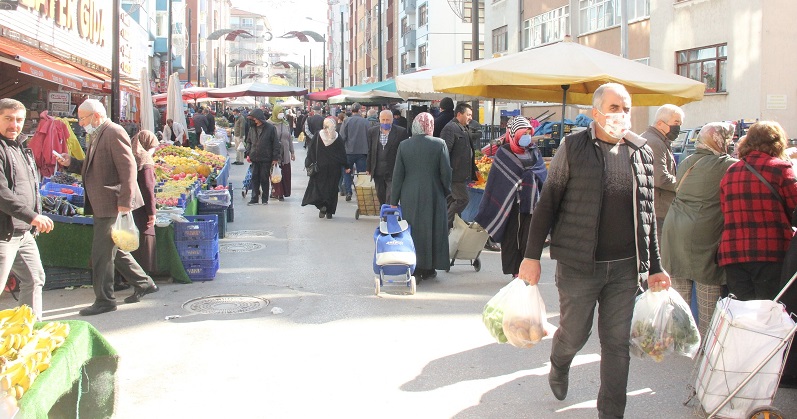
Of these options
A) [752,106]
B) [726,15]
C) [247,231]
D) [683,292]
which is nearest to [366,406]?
[683,292]

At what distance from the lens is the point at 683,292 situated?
6.36 meters

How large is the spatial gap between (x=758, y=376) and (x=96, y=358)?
363 cm

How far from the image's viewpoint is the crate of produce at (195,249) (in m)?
8.98

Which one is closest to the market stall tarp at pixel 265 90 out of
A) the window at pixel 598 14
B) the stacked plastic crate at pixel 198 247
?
the window at pixel 598 14

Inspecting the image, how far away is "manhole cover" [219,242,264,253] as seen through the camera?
11352 millimetres

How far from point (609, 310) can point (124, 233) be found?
4.43 metres

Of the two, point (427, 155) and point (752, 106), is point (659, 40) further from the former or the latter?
point (427, 155)

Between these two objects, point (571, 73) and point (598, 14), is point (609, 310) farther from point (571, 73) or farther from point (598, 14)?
point (598, 14)

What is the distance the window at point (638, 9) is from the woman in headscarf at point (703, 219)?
2318 centimetres

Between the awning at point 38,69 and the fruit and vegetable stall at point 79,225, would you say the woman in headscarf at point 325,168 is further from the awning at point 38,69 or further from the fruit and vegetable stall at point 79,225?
the awning at point 38,69

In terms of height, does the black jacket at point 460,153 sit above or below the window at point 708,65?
below

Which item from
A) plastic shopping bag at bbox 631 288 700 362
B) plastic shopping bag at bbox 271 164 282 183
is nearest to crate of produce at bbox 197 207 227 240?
plastic shopping bag at bbox 271 164 282 183

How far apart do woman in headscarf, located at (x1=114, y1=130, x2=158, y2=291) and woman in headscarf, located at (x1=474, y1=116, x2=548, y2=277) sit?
3.25 meters

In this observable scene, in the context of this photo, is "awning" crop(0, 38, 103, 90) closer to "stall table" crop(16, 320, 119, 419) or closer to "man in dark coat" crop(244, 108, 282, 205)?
"man in dark coat" crop(244, 108, 282, 205)
